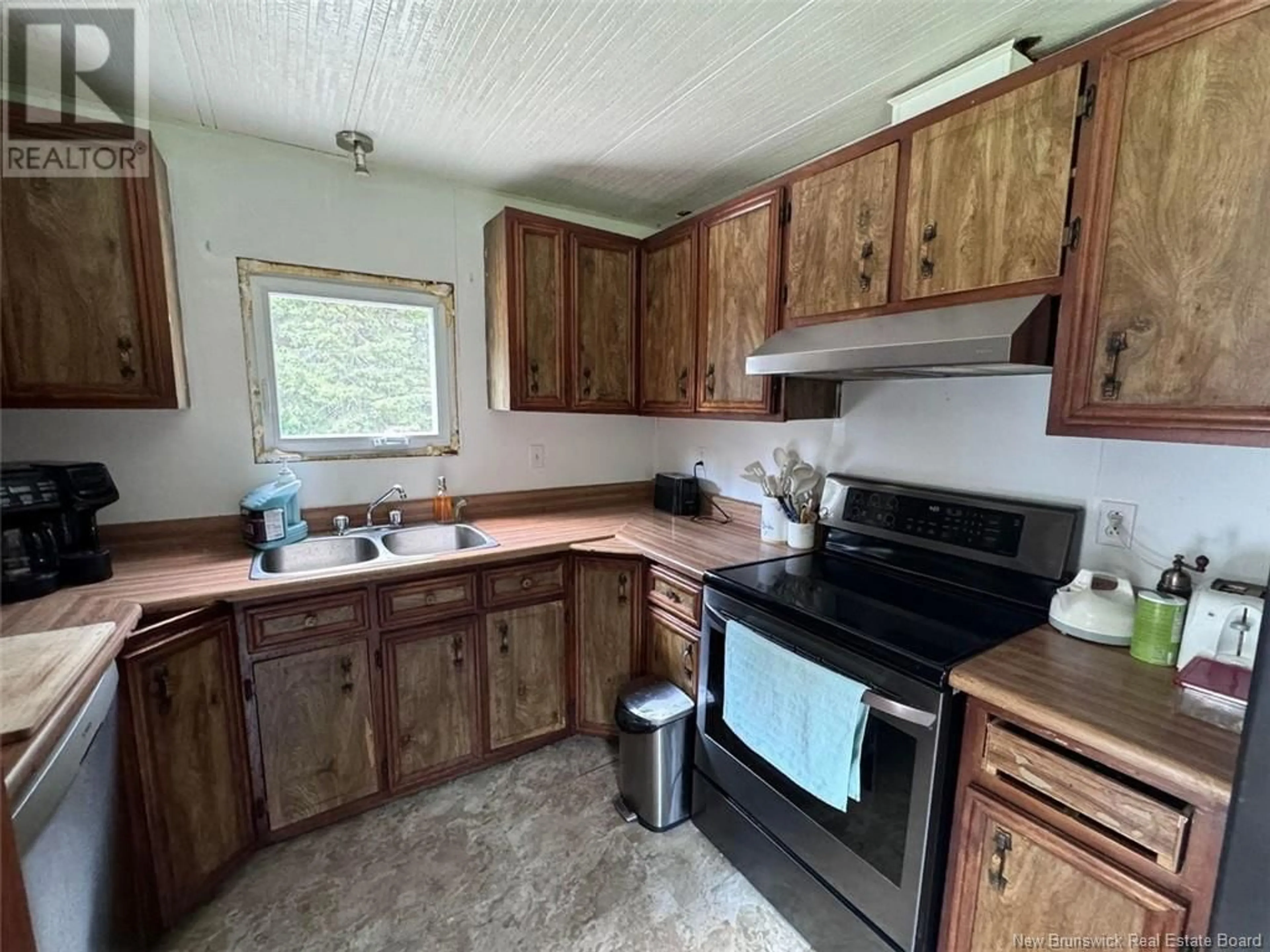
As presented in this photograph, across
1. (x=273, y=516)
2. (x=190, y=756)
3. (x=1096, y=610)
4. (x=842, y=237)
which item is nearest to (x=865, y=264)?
(x=842, y=237)

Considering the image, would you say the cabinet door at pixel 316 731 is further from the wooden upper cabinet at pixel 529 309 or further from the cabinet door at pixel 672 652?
the wooden upper cabinet at pixel 529 309

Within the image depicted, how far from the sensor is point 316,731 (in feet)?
5.84

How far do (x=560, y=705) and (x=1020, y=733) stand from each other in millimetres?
1652

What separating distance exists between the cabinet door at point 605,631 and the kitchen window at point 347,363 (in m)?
0.93

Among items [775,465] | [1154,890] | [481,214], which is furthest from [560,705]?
[481,214]

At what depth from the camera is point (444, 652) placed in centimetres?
197

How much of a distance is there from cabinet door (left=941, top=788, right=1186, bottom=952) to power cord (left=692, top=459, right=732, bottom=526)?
150 centimetres

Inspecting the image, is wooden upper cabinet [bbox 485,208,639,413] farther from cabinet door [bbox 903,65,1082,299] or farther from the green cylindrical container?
the green cylindrical container

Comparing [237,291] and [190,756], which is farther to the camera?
[237,291]

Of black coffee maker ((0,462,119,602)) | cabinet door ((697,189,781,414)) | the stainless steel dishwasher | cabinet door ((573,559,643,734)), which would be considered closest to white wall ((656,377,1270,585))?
cabinet door ((697,189,781,414))

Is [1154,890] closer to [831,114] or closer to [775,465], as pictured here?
[775,465]

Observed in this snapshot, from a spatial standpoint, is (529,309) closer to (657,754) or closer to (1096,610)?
(657,754)

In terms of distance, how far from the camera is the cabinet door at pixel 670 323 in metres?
2.26

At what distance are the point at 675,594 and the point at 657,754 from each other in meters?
0.53
